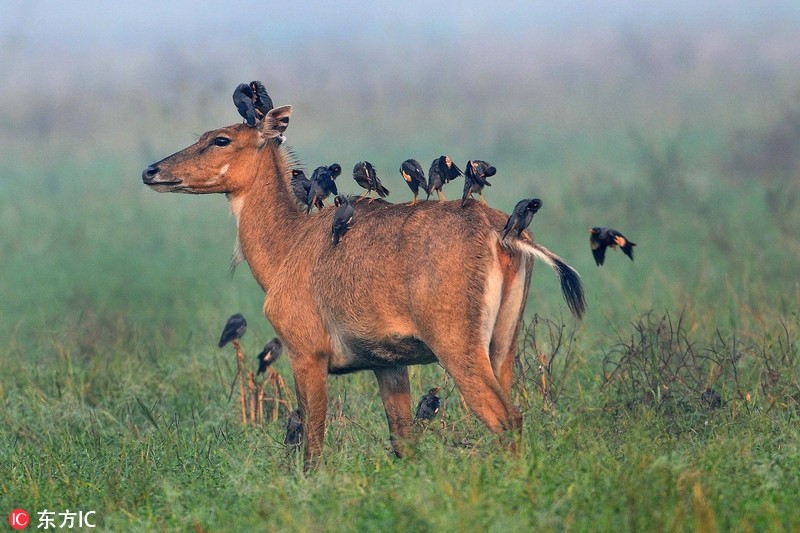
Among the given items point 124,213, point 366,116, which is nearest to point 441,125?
point 366,116

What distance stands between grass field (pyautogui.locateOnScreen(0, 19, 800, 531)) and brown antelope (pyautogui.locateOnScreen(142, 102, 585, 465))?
0.99 ft

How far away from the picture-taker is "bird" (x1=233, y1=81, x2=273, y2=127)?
8531 millimetres

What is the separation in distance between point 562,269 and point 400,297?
0.87 m

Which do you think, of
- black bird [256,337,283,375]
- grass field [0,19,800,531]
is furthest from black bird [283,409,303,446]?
black bird [256,337,283,375]

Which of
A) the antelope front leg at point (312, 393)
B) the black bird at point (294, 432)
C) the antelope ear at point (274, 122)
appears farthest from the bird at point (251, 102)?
the black bird at point (294, 432)

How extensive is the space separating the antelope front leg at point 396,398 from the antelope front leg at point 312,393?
37cm

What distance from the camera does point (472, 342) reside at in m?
6.75

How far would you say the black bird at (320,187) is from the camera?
322 inches

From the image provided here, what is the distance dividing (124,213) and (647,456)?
657 inches

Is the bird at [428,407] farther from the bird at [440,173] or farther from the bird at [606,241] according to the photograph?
the bird at [606,241]

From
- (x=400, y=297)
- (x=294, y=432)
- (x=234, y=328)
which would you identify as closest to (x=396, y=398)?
(x=294, y=432)

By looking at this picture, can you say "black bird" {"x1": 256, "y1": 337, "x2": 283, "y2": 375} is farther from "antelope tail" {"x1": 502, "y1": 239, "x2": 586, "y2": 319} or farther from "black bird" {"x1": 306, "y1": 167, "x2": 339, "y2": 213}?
"antelope tail" {"x1": 502, "y1": 239, "x2": 586, "y2": 319}

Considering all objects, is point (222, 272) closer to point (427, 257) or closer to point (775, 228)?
point (775, 228)

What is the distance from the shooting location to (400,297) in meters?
7.03
